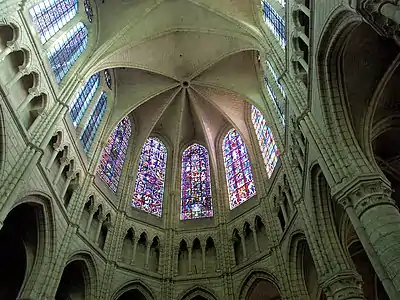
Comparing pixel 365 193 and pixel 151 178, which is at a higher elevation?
pixel 151 178

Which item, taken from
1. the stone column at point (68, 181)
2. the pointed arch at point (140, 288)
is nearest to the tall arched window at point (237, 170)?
the pointed arch at point (140, 288)

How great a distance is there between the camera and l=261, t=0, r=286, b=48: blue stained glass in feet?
54.8

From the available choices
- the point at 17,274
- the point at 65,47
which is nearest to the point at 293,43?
the point at 65,47

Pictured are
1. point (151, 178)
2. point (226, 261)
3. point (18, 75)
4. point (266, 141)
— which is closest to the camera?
point (18, 75)

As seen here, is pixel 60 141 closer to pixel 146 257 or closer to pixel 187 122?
pixel 146 257

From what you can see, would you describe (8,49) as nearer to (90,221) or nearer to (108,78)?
(90,221)

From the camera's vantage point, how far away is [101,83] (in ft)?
72.2

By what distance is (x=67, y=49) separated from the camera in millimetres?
17797

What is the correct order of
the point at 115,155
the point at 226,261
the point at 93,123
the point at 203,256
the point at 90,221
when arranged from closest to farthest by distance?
the point at 90,221 → the point at 226,261 → the point at 203,256 → the point at 93,123 → the point at 115,155

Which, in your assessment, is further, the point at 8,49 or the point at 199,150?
the point at 199,150

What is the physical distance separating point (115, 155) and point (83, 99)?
404 centimetres

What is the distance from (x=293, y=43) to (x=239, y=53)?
954 cm

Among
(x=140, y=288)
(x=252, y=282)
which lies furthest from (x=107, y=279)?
Result: (x=252, y=282)

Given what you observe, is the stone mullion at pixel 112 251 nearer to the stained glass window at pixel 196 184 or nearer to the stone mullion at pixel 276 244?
the stained glass window at pixel 196 184
